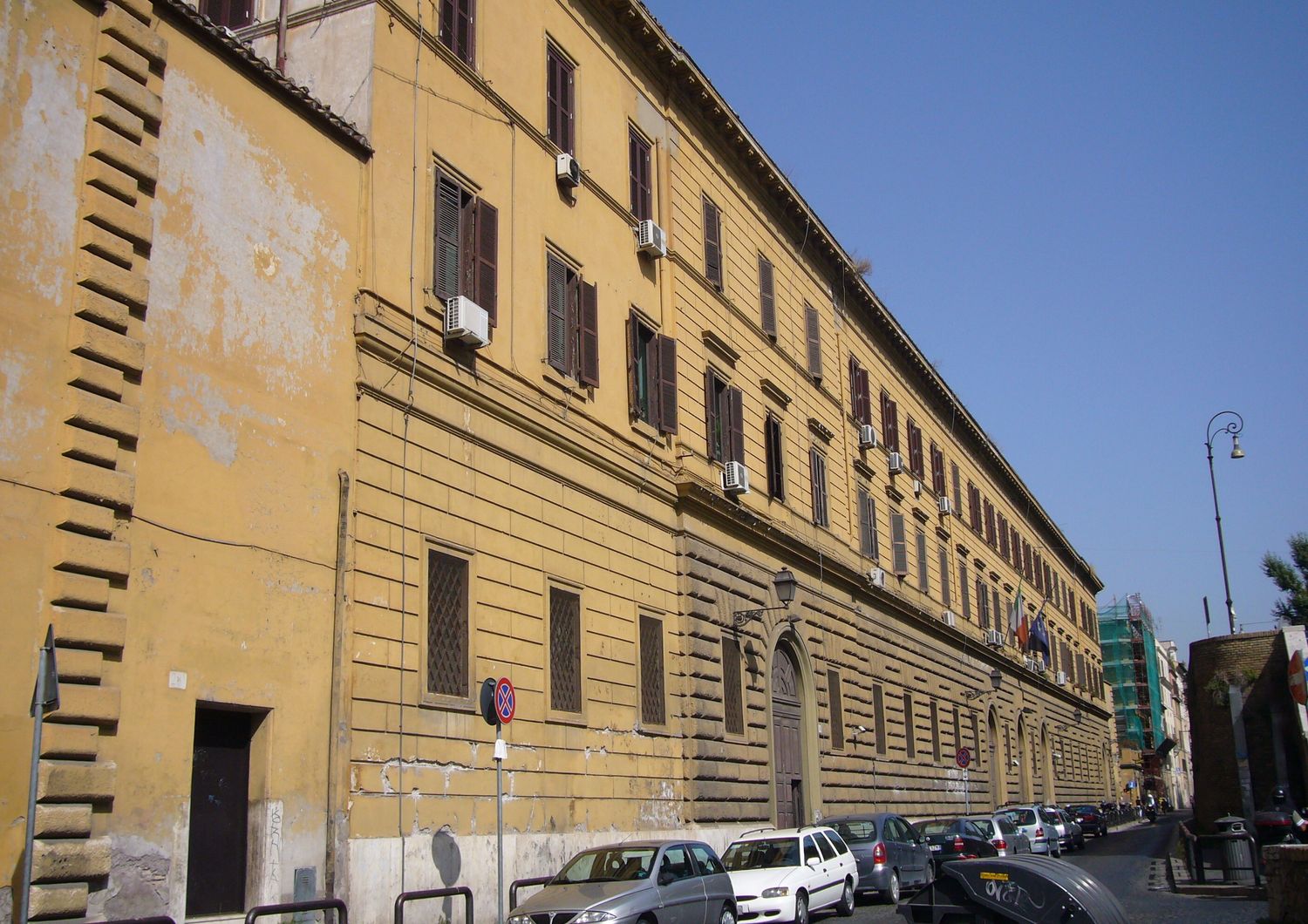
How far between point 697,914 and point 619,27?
15847 mm

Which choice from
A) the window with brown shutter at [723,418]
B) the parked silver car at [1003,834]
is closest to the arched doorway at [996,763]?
the parked silver car at [1003,834]

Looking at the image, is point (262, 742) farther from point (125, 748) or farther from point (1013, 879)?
point (1013, 879)

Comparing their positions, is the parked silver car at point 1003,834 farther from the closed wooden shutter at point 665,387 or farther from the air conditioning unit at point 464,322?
the air conditioning unit at point 464,322

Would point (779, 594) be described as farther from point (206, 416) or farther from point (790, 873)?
point (206, 416)

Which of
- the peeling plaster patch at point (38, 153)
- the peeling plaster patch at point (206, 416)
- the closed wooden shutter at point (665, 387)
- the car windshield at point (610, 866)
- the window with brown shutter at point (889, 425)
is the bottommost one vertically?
the car windshield at point (610, 866)

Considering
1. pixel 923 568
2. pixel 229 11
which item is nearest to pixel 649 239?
pixel 229 11

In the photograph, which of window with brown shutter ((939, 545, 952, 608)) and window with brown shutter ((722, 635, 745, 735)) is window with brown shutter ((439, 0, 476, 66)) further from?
window with brown shutter ((939, 545, 952, 608))

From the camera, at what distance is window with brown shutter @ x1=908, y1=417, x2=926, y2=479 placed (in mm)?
41062

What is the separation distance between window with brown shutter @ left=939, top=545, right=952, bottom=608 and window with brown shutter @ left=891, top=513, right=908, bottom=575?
4.89m

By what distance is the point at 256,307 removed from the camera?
13.6 metres

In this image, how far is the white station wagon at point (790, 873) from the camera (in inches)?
669

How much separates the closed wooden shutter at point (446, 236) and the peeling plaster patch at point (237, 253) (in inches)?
75.9

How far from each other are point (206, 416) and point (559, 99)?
33.8 feet

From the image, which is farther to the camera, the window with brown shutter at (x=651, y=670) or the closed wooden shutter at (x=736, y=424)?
the closed wooden shutter at (x=736, y=424)
